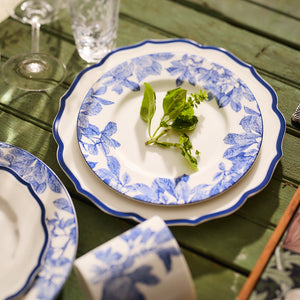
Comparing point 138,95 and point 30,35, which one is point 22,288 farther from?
point 30,35

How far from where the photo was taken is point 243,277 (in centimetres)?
61

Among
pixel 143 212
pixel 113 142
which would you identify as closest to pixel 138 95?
pixel 113 142

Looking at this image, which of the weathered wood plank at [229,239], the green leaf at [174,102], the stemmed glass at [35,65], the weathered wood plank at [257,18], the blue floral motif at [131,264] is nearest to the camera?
the blue floral motif at [131,264]

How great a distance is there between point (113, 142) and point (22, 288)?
0.27 meters

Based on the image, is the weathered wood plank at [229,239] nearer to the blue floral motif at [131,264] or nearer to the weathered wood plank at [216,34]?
the blue floral motif at [131,264]

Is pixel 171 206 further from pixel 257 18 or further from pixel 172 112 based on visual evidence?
pixel 257 18

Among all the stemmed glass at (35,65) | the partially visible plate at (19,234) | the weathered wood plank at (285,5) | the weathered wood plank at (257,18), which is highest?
the weathered wood plank at (285,5)

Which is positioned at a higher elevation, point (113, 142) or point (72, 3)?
point (72, 3)

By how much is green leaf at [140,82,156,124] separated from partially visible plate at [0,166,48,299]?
0.23 m

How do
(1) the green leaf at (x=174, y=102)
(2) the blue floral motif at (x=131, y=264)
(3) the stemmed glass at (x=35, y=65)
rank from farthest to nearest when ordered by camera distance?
(3) the stemmed glass at (x=35, y=65), (1) the green leaf at (x=174, y=102), (2) the blue floral motif at (x=131, y=264)

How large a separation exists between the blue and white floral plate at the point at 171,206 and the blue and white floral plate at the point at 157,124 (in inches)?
0.7

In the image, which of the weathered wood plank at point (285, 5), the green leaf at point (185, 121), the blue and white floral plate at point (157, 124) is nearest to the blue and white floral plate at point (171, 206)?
the blue and white floral plate at point (157, 124)

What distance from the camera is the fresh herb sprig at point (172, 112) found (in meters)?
0.72

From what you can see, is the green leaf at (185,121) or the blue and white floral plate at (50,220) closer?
the blue and white floral plate at (50,220)
